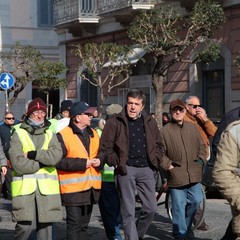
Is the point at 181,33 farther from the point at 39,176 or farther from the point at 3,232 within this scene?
the point at 39,176

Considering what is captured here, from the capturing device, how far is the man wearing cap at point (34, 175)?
895cm

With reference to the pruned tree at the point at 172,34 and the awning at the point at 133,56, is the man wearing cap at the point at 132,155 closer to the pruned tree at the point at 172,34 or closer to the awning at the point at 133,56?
the pruned tree at the point at 172,34

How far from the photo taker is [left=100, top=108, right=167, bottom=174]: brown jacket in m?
9.69

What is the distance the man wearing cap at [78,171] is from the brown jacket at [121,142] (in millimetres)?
211

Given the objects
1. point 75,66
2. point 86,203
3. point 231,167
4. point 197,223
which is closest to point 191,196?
point 197,223

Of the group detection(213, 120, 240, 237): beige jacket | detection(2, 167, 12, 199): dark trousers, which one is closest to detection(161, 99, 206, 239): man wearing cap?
detection(213, 120, 240, 237): beige jacket

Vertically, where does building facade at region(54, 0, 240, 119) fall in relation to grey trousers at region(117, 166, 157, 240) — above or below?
above

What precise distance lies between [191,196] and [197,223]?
0.96m

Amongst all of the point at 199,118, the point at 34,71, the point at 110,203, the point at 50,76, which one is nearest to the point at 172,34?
the point at 50,76

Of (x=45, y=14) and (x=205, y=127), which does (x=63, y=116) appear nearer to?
(x=205, y=127)

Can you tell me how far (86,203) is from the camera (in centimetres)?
945

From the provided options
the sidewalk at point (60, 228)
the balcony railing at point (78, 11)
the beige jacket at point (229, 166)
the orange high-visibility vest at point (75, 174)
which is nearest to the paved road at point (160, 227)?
the sidewalk at point (60, 228)

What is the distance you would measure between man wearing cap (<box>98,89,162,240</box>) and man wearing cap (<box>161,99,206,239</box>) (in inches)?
24.5

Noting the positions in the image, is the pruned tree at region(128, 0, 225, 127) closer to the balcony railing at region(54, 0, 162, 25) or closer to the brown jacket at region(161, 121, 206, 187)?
the balcony railing at region(54, 0, 162, 25)
